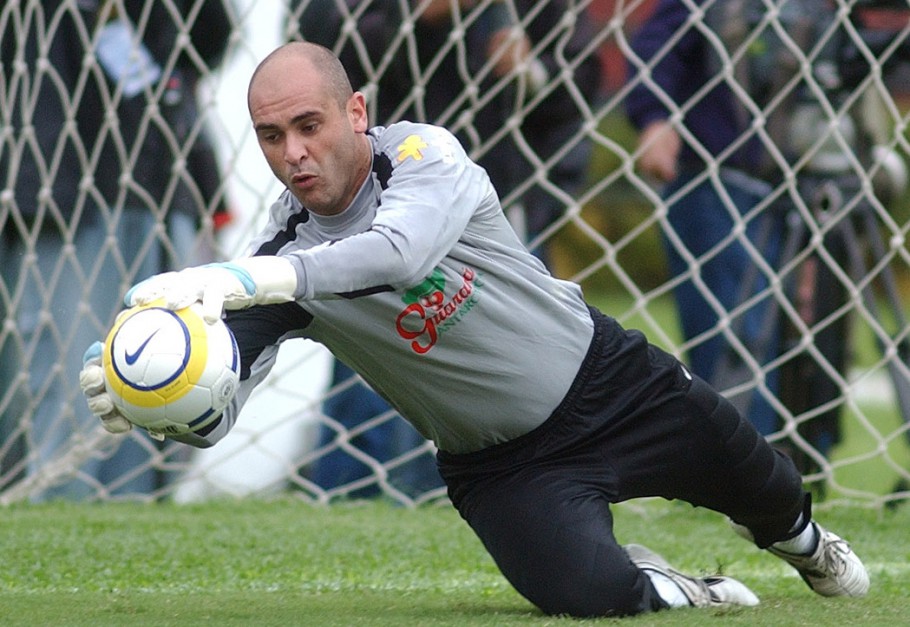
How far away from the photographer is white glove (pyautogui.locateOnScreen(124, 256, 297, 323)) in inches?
106

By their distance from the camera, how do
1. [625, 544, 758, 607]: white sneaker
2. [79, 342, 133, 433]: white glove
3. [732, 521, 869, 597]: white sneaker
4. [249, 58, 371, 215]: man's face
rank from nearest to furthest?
[79, 342, 133, 433]: white glove
[249, 58, 371, 215]: man's face
[625, 544, 758, 607]: white sneaker
[732, 521, 869, 597]: white sneaker

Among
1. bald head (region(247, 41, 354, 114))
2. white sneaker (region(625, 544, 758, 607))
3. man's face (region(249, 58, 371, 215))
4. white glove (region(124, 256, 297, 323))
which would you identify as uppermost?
bald head (region(247, 41, 354, 114))

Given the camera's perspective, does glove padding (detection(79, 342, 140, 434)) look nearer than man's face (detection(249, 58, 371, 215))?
Yes

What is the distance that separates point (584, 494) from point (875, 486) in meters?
2.69

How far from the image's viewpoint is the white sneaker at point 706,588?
3.38 m

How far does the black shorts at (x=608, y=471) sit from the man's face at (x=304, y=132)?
28.9 inches

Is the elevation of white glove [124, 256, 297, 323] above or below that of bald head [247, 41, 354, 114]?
below

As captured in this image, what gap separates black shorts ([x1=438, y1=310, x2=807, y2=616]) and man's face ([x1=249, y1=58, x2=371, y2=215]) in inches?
28.9

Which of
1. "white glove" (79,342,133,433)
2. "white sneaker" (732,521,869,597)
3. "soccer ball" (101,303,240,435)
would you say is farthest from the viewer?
"white sneaker" (732,521,869,597)

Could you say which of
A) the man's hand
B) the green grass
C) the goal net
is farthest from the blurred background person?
the man's hand

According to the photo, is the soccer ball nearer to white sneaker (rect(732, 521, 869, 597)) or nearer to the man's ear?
the man's ear

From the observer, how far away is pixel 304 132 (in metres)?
3.15

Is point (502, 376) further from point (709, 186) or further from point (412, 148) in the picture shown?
point (709, 186)

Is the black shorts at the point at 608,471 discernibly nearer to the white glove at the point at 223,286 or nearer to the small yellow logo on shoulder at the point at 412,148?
the small yellow logo on shoulder at the point at 412,148
